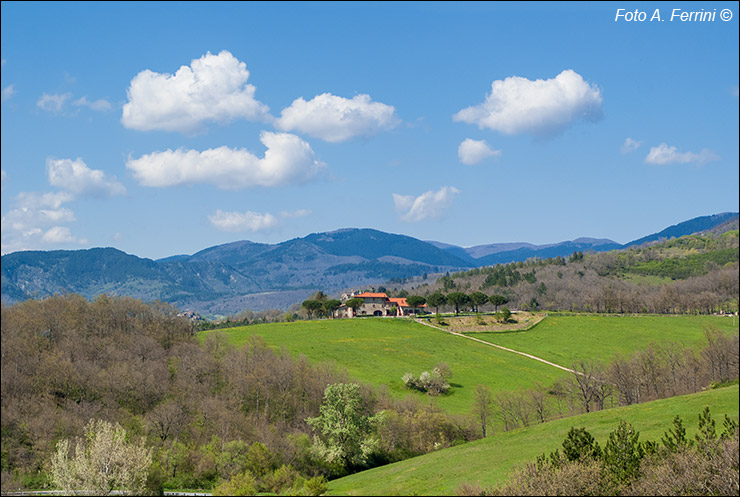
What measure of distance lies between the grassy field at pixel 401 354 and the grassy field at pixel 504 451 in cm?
2603

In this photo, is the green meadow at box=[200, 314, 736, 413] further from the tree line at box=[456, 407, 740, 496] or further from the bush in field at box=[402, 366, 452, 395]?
the tree line at box=[456, 407, 740, 496]

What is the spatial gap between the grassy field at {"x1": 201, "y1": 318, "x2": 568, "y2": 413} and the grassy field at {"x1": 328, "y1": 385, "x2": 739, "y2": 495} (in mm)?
26034

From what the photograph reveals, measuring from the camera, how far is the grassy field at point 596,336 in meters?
130

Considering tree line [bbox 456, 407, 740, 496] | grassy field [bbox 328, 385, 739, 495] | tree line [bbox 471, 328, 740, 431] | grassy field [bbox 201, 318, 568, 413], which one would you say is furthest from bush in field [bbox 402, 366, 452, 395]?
tree line [bbox 456, 407, 740, 496]

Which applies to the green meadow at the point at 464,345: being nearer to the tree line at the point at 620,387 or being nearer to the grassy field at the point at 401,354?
the grassy field at the point at 401,354

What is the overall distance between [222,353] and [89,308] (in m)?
25.3

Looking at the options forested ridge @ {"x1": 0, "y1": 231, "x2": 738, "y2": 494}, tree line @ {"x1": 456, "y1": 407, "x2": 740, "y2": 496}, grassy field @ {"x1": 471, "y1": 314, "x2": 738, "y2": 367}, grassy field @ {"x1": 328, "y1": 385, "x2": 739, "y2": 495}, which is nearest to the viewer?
tree line @ {"x1": 456, "y1": 407, "x2": 740, "y2": 496}

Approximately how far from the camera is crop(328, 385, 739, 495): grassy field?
176ft

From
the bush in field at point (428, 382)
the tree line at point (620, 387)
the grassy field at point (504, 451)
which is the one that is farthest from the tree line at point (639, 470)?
the bush in field at point (428, 382)

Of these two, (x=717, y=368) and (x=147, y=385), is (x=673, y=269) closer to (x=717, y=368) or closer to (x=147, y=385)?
(x=717, y=368)

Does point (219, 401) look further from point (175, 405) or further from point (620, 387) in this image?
point (620, 387)

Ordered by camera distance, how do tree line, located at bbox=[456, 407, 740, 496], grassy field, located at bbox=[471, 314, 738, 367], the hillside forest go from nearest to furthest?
tree line, located at bbox=[456, 407, 740, 496]
the hillside forest
grassy field, located at bbox=[471, 314, 738, 367]

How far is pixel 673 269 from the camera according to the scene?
133 metres

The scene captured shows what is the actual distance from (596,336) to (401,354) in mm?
Answer: 56825
